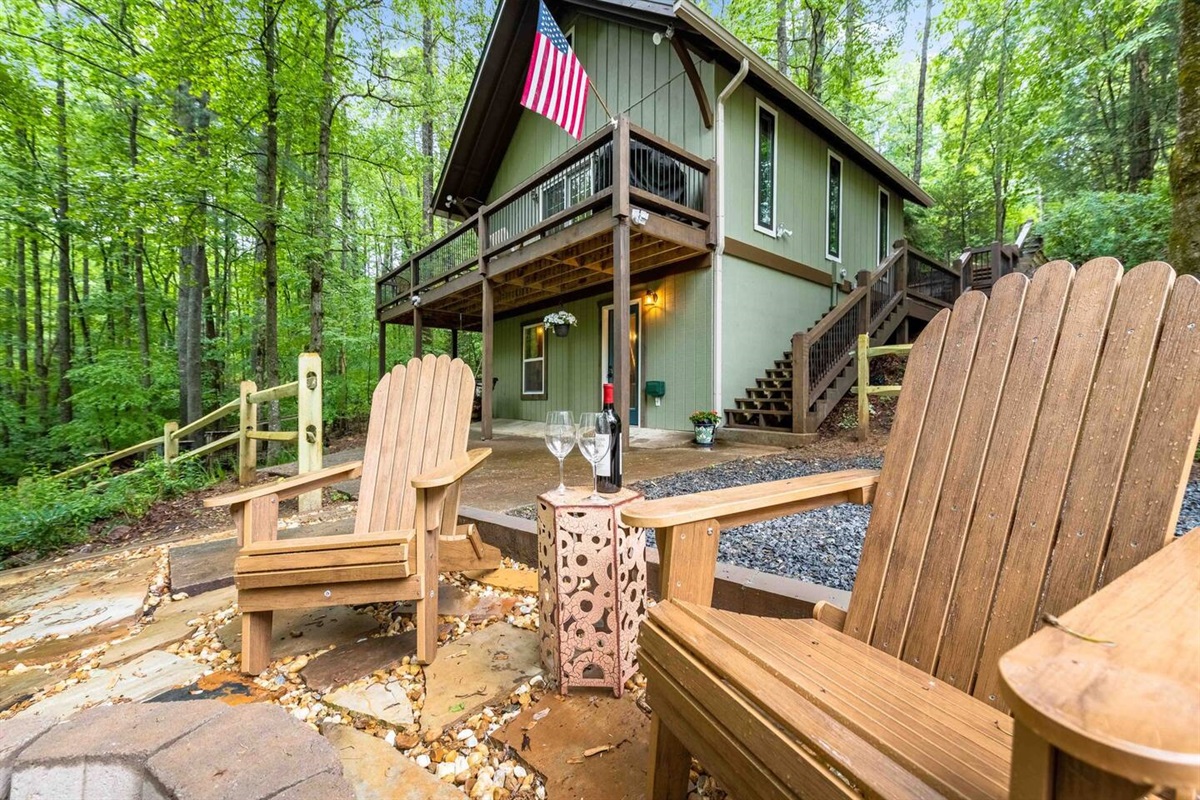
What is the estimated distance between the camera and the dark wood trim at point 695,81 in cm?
577

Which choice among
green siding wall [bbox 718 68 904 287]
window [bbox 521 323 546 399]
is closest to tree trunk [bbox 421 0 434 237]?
window [bbox 521 323 546 399]

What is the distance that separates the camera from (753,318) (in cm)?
683

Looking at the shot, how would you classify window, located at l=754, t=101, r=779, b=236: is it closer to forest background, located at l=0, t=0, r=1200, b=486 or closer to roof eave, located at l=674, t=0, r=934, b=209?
roof eave, located at l=674, t=0, r=934, b=209

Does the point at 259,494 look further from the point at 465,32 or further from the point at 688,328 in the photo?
the point at 465,32

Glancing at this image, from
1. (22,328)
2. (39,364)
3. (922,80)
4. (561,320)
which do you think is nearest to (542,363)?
(561,320)

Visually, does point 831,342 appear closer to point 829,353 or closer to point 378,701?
point 829,353

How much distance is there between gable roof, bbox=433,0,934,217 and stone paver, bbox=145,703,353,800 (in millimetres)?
6691

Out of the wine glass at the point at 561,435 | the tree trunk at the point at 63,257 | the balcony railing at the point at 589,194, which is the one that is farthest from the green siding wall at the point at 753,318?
the tree trunk at the point at 63,257

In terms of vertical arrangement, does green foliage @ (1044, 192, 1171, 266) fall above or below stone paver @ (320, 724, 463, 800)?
above

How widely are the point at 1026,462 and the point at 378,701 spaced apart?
1742mm

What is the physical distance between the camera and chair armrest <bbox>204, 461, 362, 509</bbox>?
165 cm

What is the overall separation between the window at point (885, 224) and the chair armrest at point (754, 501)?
33.1 feet

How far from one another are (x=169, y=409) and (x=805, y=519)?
473 inches

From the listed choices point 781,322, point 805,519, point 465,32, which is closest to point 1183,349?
point 805,519
